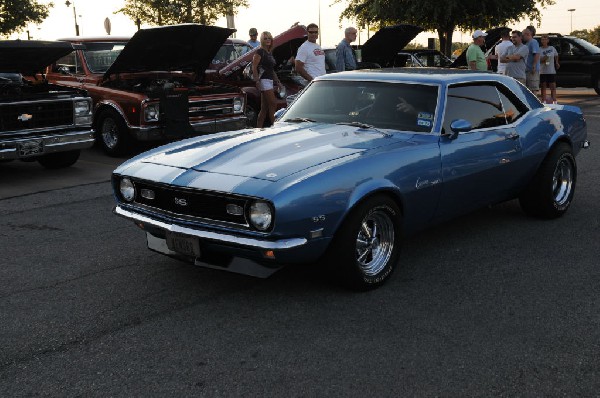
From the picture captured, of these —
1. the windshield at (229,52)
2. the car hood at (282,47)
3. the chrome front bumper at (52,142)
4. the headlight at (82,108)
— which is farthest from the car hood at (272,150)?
the windshield at (229,52)

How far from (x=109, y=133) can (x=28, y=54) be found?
1861 mm

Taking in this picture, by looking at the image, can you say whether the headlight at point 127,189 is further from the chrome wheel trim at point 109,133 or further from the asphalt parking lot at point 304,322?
the chrome wheel trim at point 109,133

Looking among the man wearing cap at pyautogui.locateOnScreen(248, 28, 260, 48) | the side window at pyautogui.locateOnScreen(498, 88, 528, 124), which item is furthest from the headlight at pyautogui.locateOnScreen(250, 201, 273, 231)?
the man wearing cap at pyautogui.locateOnScreen(248, 28, 260, 48)

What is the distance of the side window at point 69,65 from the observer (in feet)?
36.5

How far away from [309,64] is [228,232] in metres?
7.84

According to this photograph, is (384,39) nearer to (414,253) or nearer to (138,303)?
(414,253)

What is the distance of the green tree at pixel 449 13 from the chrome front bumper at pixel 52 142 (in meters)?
22.8

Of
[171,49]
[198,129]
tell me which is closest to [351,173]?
[198,129]

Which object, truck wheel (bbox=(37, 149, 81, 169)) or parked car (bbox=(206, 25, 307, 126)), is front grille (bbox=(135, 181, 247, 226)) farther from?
parked car (bbox=(206, 25, 307, 126))

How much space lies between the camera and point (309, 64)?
1150 cm

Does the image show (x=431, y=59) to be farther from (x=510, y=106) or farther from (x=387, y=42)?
(x=510, y=106)

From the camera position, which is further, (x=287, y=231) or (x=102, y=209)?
(x=102, y=209)

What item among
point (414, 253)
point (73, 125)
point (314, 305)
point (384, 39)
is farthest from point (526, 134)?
point (384, 39)

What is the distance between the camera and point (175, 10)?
125 ft
